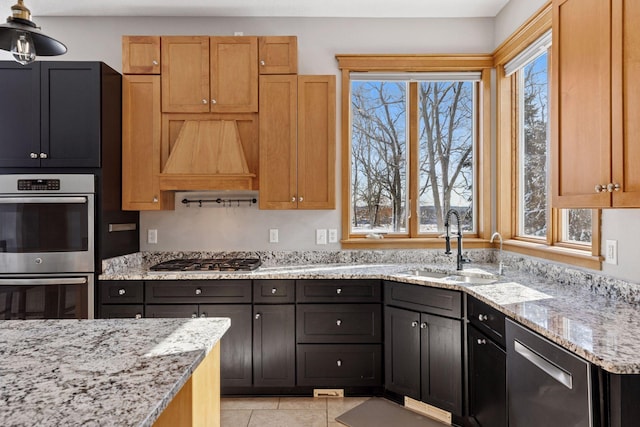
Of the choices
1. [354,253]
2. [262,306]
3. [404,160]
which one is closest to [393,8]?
[404,160]

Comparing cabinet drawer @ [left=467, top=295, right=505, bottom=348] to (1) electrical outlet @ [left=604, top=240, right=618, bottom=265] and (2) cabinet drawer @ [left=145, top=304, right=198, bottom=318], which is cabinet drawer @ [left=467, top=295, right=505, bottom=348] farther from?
(2) cabinet drawer @ [left=145, top=304, right=198, bottom=318]

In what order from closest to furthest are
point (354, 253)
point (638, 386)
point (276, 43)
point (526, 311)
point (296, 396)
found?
point (638, 386)
point (526, 311)
point (296, 396)
point (276, 43)
point (354, 253)

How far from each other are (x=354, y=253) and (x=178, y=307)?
4.68 ft

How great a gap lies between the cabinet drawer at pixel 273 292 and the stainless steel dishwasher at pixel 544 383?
4.79 ft

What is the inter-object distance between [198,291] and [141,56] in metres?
1.85

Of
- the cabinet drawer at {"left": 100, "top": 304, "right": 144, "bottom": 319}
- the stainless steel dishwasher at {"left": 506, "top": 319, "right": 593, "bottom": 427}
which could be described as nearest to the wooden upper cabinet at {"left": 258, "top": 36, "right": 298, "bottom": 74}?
the cabinet drawer at {"left": 100, "top": 304, "right": 144, "bottom": 319}

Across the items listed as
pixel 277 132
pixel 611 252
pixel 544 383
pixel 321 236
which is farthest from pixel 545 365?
pixel 277 132

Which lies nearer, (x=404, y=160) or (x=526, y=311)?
(x=526, y=311)

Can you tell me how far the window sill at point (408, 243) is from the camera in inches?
132

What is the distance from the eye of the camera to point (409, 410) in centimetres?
269

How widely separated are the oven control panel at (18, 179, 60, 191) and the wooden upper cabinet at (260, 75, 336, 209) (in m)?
1.42

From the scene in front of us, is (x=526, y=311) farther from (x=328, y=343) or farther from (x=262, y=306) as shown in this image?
(x=262, y=306)

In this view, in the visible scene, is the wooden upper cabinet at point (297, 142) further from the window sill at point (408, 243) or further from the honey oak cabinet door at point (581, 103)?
the honey oak cabinet door at point (581, 103)

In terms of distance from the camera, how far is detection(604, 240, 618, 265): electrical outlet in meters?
2.04
